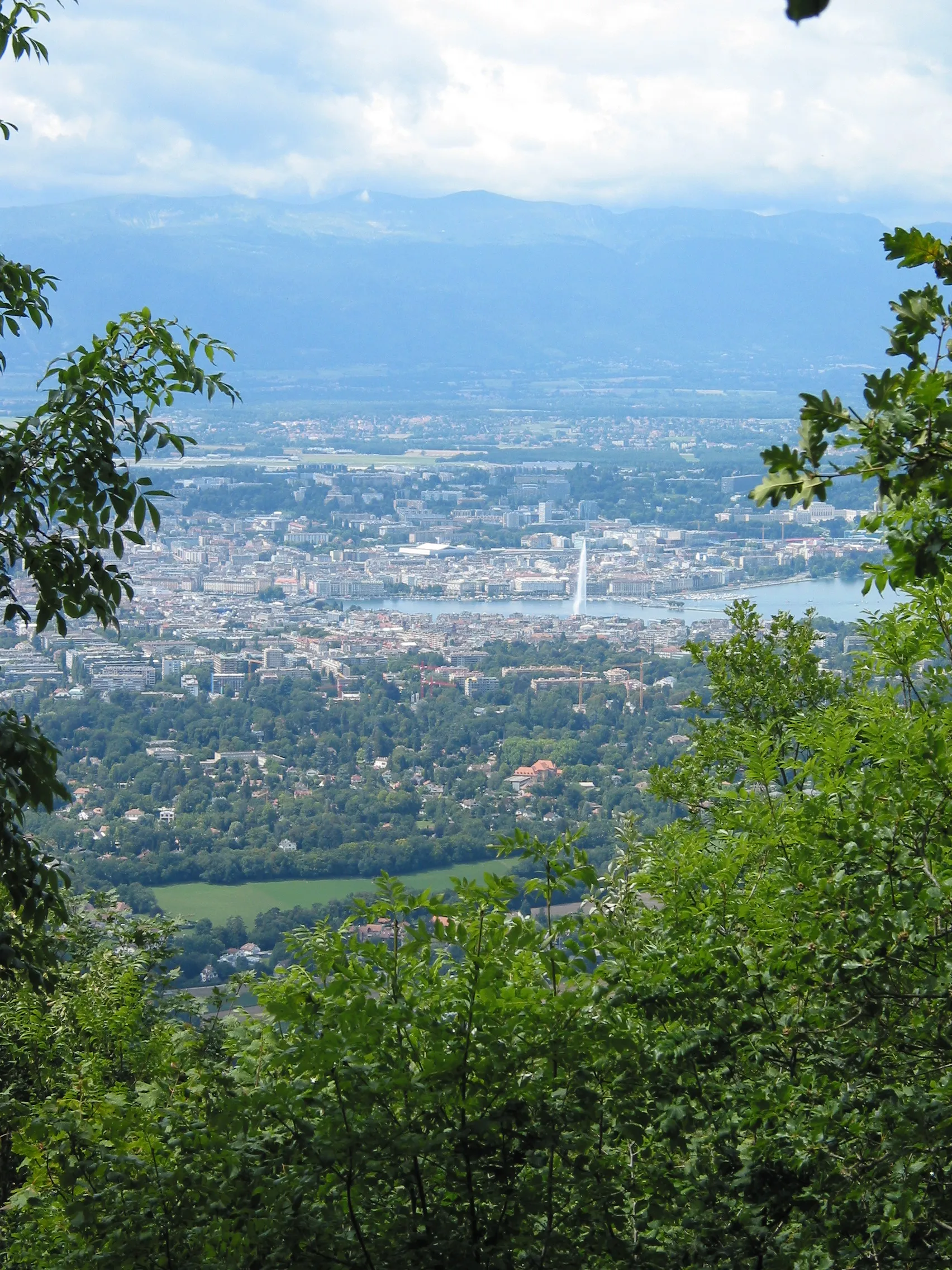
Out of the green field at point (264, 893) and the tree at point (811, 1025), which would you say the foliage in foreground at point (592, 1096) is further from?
the green field at point (264, 893)

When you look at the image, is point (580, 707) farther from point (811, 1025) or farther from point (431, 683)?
point (811, 1025)

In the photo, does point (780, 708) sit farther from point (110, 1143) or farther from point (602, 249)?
point (602, 249)

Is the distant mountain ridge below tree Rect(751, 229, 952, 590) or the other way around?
the other way around

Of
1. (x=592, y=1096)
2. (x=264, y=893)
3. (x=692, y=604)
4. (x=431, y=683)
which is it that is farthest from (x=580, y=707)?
(x=592, y=1096)

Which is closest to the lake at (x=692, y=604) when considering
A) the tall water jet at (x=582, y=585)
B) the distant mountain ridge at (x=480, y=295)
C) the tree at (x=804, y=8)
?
the tall water jet at (x=582, y=585)

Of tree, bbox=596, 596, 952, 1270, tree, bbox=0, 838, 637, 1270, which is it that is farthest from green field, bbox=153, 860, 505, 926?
tree, bbox=0, 838, 637, 1270

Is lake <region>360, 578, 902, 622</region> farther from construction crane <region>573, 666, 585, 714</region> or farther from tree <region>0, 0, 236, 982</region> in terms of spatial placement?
tree <region>0, 0, 236, 982</region>
